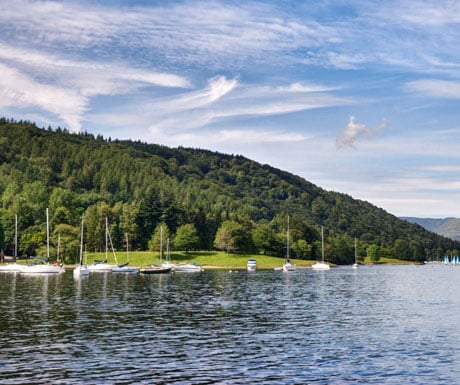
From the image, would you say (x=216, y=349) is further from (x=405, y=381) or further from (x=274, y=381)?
(x=405, y=381)

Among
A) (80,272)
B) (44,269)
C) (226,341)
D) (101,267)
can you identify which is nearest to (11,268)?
(44,269)

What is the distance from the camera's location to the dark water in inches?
1458

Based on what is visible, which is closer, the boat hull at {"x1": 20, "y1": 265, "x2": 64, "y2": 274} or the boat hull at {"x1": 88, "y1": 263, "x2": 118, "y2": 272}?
the boat hull at {"x1": 20, "y1": 265, "x2": 64, "y2": 274}

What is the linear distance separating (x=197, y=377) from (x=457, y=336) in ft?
97.1

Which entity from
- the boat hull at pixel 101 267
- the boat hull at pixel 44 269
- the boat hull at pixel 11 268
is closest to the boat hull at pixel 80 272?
the boat hull at pixel 44 269

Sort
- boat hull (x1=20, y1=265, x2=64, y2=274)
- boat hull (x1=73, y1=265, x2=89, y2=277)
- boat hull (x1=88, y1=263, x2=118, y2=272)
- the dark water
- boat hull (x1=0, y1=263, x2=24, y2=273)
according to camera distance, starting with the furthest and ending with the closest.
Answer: boat hull (x1=88, y1=263, x2=118, y2=272) < boat hull (x1=0, y1=263, x2=24, y2=273) < boat hull (x1=20, y1=265, x2=64, y2=274) < boat hull (x1=73, y1=265, x2=89, y2=277) < the dark water

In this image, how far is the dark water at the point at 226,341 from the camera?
121ft

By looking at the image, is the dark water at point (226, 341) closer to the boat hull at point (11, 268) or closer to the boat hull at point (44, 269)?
the boat hull at point (44, 269)

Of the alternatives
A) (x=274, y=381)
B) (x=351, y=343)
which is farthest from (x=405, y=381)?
(x=351, y=343)

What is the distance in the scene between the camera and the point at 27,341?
48500 millimetres

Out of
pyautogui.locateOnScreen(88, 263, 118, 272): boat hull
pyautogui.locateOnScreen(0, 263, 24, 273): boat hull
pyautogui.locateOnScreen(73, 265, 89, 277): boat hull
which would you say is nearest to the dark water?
pyautogui.locateOnScreen(73, 265, 89, 277): boat hull

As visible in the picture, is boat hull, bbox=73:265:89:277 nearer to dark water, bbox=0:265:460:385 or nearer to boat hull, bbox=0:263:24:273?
boat hull, bbox=0:263:24:273

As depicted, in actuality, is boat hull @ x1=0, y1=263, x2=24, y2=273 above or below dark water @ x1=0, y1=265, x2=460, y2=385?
above

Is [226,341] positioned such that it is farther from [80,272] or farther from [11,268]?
[11,268]
